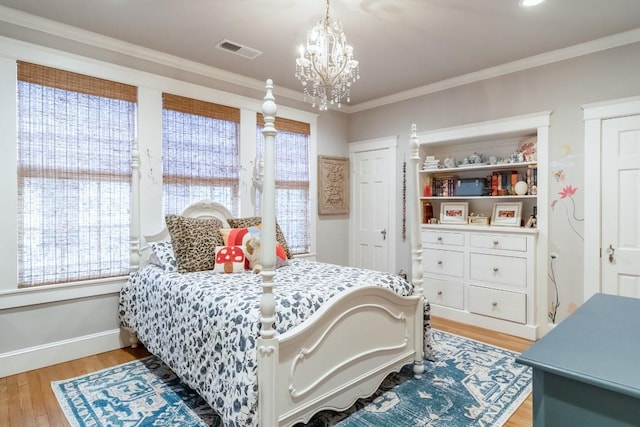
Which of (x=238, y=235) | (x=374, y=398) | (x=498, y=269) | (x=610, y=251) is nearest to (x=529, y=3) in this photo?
(x=610, y=251)

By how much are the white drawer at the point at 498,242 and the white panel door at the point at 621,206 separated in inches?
24.8

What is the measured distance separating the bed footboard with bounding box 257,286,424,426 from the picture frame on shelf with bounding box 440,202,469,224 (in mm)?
1806

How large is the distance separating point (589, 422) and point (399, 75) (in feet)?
11.7

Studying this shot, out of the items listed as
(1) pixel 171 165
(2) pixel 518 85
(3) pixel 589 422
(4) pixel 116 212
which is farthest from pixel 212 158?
(3) pixel 589 422

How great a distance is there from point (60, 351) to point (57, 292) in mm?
481

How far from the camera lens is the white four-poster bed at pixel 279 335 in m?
1.66

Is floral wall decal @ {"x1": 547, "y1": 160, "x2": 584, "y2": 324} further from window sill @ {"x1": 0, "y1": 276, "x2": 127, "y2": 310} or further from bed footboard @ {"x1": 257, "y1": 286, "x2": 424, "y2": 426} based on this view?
window sill @ {"x1": 0, "y1": 276, "x2": 127, "y2": 310}

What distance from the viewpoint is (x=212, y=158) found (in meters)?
3.68

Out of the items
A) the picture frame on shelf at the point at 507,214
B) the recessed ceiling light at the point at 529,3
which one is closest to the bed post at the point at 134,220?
the recessed ceiling light at the point at 529,3

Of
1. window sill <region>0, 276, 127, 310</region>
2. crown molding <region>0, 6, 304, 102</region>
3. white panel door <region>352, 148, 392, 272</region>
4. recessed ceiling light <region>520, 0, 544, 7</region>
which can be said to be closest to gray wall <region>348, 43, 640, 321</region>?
recessed ceiling light <region>520, 0, 544, 7</region>

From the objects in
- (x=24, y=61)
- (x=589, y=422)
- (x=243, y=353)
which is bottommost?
(x=243, y=353)

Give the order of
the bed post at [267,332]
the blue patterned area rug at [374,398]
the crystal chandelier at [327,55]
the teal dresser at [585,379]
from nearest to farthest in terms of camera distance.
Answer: the teal dresser at [585,379], the bed post at [267,332], the blue patterned area rug at [374,398], the crystal chandelier at [327,55]

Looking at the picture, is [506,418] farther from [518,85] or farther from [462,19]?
[518,85]

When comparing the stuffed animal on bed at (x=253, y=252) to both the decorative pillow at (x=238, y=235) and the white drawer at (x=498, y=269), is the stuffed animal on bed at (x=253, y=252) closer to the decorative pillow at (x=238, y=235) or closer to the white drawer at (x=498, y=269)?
the decorative pillow at (x=238, y=235)
